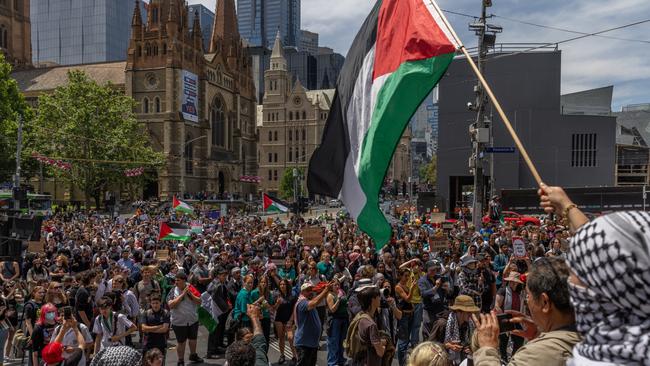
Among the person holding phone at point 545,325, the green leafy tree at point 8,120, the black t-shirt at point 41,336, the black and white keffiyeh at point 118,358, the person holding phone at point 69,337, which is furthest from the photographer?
the green leafy tree at point 8,120

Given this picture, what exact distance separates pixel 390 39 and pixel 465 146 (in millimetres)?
35804

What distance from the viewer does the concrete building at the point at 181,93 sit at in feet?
228

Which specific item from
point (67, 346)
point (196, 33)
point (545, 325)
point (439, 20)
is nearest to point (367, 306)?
point (439, 20)

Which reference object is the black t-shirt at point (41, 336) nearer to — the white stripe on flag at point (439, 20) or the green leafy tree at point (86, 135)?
the white stripe on flag at point (439, 20)

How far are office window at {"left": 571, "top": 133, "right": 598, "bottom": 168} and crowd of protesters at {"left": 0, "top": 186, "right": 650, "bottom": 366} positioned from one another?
26.3m


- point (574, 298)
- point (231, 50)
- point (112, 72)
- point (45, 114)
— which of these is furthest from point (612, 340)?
point (231, 50)

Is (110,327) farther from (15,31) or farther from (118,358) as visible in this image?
(15,31)

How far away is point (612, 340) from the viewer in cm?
164

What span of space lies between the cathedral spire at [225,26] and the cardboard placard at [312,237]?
2982 inches

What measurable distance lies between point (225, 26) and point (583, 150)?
65.3 metres

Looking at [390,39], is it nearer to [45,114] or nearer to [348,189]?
[348,189]

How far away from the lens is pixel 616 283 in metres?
1.57

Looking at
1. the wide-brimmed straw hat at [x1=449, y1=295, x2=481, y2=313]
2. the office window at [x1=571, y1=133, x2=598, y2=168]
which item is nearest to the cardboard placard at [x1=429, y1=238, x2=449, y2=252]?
the wide-brimmed straw hat at [x1=449, y1=295, x2=481, y2=313]

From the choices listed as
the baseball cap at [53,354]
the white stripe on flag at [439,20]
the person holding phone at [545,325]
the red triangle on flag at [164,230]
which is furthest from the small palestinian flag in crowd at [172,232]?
the person holding phone at [545,325]
